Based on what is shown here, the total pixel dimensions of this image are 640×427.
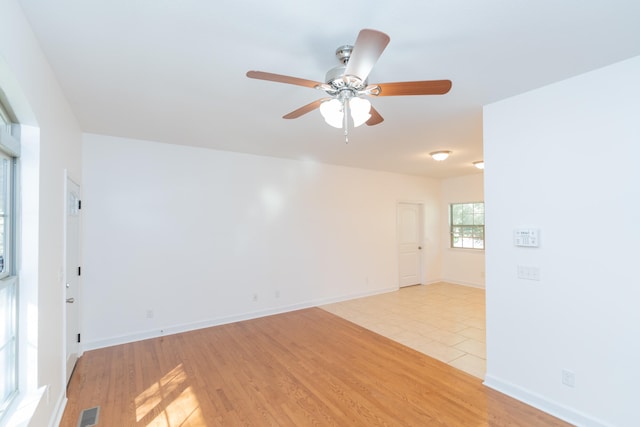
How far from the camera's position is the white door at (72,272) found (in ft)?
9.32

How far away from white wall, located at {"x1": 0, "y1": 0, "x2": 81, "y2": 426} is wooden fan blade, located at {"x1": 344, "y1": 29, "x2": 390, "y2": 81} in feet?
5.08

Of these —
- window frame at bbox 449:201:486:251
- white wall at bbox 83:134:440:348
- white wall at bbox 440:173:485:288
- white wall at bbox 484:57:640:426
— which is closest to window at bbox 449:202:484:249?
window frame at bbox 449:201:486:251

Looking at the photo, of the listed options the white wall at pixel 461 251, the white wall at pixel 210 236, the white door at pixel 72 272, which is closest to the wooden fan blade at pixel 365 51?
the white door at pixel 72 272

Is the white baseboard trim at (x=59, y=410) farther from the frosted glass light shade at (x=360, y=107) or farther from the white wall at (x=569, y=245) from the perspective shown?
the white wall at (x=569, y=245)

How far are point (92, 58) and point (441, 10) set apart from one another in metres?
2.23

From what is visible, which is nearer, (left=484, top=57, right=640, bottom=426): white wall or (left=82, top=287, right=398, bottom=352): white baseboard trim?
(left=484, top=57, right=640, bottom=426): white wall

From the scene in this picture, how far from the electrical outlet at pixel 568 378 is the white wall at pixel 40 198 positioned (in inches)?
141

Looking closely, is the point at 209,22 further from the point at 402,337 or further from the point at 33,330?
the point at 402,337

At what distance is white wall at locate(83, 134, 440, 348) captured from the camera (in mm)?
3717

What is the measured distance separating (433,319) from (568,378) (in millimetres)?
2321

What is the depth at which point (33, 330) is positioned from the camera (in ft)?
5.84

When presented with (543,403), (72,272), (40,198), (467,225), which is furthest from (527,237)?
(467,225)

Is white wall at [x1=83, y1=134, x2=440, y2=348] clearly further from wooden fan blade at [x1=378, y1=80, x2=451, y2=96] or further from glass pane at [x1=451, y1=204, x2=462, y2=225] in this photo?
wooden fan blade at [x1=378, y1=80, x2=451, y2=96]

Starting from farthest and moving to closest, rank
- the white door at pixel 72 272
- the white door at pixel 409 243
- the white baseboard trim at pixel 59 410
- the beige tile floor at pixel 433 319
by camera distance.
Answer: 1. the white door at pixel 409 243
2. the beige tile floor at pixel 433 319
3. the white door at pixel 72 272
4. the white baseboard trim at pixel 59 410
